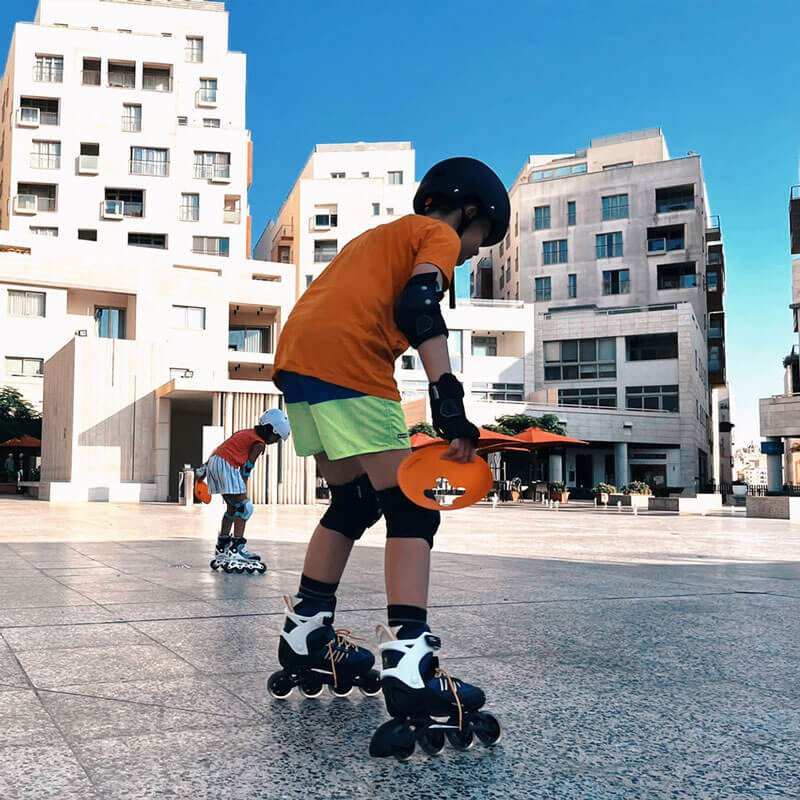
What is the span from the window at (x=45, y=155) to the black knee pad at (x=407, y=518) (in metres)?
52.2

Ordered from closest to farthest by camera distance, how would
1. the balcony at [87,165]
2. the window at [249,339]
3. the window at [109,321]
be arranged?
Result: the window at [109,321] → the window at [249,339] → the balcony at [87,165]

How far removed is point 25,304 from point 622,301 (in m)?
41.9

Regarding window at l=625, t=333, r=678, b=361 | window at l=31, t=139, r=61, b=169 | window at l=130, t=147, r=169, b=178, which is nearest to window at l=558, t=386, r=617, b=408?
window at l=625, t=333, r=678, b=361

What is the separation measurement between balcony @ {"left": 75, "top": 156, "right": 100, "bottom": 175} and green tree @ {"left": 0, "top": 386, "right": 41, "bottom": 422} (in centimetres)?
1694

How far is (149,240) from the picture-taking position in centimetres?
5025

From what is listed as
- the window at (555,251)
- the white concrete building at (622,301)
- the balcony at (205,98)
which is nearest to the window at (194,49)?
the balcony at (205,98)

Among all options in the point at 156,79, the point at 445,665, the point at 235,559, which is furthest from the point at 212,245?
the point at 445,665

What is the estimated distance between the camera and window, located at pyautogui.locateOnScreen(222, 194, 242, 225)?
52.5 m

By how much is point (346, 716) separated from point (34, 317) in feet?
119

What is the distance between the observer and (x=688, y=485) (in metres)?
52.7

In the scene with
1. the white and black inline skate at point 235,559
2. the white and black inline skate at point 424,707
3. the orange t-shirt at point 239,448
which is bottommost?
the white and black inline skate at point 235,559

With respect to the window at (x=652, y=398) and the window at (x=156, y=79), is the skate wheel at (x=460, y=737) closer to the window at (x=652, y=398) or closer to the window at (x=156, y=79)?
the window at (x=652, y=398)

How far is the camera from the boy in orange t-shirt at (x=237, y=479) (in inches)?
262

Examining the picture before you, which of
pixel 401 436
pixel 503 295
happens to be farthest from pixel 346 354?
pixel 503 295
